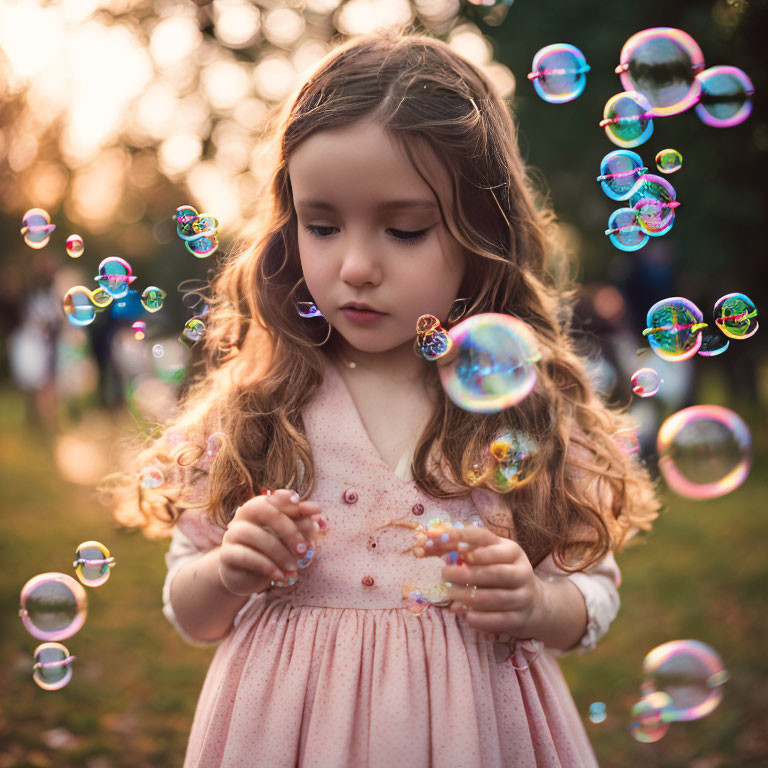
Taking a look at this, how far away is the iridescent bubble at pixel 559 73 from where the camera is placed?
2215 millimetres

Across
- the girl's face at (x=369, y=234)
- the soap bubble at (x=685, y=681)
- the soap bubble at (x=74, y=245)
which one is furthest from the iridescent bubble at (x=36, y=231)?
the soap bubble at (x=685, y=681)

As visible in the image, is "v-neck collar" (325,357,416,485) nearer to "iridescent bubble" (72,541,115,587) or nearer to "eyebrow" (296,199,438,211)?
"eyebrow" (296,199,438,211)

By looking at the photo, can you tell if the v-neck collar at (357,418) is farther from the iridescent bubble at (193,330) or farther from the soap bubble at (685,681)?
the soap bubble at (685,681)

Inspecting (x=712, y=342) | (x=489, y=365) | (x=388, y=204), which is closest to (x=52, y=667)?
(x=489, y=365)

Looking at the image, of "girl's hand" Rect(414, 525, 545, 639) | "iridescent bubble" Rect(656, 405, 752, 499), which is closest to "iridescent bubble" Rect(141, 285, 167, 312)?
"girl's hand" Rect(414, 525, 545, 639)

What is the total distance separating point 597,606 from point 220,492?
0.86 metres

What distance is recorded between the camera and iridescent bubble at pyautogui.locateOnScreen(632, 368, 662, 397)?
2.02 metres

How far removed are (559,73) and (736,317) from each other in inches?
32.7

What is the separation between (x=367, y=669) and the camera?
1.53 metres

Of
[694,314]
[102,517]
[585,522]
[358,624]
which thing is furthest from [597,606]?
[102,517]

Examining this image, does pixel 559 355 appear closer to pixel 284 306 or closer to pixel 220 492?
pixel 284 306

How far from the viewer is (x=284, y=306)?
1868mm

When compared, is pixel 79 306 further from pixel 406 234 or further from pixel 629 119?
Answer: pixel 629 119

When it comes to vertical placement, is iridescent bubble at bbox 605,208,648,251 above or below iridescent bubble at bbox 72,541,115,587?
above
